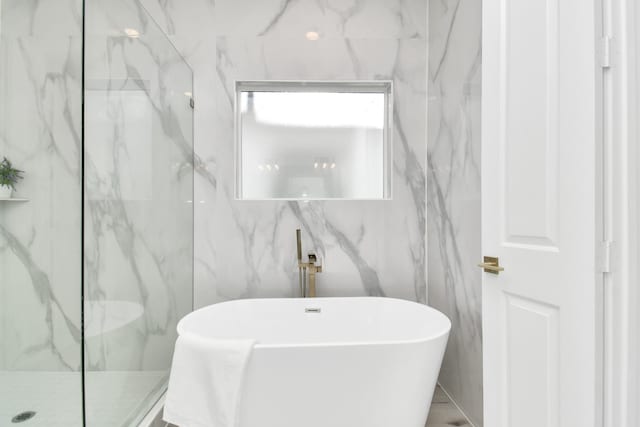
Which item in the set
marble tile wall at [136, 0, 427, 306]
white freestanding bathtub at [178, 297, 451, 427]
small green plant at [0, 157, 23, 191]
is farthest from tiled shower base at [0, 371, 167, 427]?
marble tile wall at [136, 0, 427, 306]

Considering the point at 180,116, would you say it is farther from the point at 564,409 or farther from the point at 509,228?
the point at 564,409

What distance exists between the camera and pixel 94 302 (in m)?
1.37

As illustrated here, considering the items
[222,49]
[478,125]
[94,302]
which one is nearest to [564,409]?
[478,125]

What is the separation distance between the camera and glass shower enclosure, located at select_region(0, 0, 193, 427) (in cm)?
117

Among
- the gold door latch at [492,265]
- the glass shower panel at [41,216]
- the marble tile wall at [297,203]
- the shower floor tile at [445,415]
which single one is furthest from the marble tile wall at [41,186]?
the shower floor tile at [445,415]

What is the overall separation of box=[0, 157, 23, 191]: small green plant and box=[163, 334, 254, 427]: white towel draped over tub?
0.81 m

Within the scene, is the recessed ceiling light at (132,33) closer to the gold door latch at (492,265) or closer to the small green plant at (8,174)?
the small green plant at (8,174)

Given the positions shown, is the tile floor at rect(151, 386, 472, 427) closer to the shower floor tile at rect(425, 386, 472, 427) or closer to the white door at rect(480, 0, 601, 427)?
the shower floor tile at rect(425, 386, 472, 427)

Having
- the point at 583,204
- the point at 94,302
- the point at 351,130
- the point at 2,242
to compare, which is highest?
the point at 351,130

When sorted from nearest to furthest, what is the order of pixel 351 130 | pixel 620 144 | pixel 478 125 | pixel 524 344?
1. pixel 620 144
2. pixel 524 344
3. pixel 478 125
4. pixel 351 130

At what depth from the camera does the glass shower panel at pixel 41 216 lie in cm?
115

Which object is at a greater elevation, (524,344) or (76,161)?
(76,161)

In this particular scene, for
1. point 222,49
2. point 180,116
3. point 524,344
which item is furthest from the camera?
point 222,49

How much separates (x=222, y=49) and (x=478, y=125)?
5.48 feet
